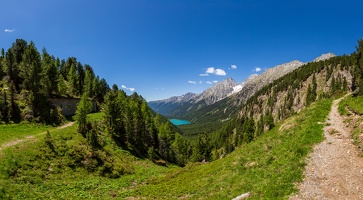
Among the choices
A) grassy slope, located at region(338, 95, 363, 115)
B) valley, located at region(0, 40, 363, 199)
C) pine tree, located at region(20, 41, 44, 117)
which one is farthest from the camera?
pine tree, located at region(20, 41, 44, 117)

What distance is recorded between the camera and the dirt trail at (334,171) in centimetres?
1559

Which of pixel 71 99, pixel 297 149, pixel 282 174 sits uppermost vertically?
pixel 71 99

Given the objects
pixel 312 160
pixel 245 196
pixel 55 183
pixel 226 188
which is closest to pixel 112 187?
pixel 55 183

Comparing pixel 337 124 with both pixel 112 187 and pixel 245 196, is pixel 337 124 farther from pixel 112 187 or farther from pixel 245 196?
pixel 112 187

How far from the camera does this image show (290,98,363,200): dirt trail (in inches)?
614

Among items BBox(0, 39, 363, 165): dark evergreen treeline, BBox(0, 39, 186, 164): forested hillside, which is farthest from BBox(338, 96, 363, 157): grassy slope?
BBox(0, 39, 186, 164): forested hillside

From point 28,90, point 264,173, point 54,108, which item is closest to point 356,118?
point 264,173

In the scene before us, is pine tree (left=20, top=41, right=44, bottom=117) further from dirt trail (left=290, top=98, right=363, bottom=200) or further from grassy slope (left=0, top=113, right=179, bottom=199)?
dirt trail (left=290, top=98, right=363, bottom=200)

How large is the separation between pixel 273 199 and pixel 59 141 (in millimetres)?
42144

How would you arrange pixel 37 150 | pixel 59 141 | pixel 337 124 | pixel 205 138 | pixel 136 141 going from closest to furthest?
pixel 337 124 < pixel 37 150 < pixel 59 141 < pixel 136 141 < pixel 205 138

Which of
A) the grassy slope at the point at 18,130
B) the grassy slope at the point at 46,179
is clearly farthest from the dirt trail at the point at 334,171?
the grassy slope at the point at 18,130

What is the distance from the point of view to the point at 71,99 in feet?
264

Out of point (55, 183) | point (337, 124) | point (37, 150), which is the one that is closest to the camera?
point (337, 124)

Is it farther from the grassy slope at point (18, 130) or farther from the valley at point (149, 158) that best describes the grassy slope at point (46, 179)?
the grassy slope at point (18, 130)
